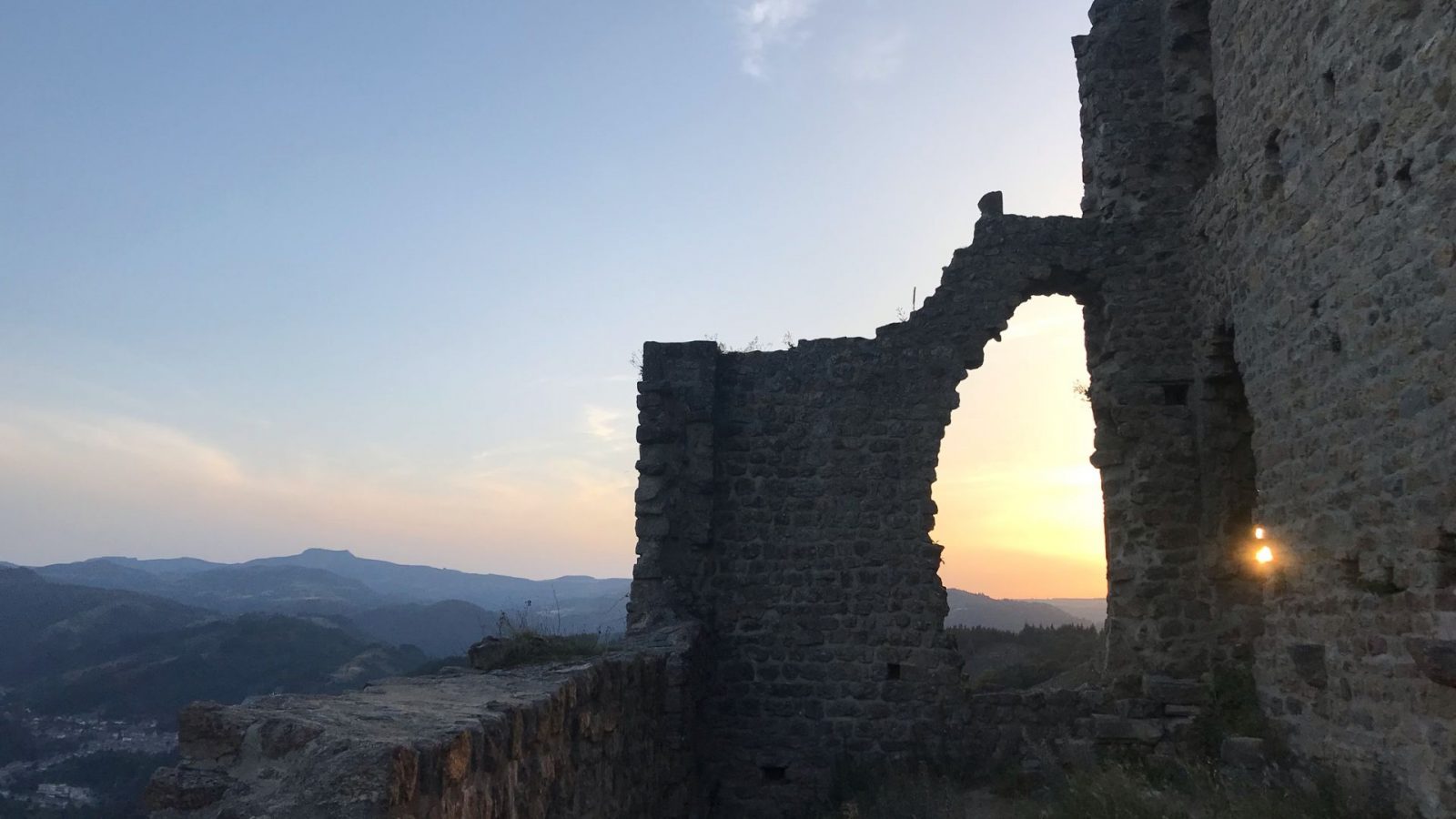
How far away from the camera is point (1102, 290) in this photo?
888 centimetres

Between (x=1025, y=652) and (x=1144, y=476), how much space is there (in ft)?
33.1

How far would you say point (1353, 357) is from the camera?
18.9 feet

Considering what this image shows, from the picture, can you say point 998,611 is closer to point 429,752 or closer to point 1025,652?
point 1025,652

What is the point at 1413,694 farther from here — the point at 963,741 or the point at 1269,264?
the point at 963,741

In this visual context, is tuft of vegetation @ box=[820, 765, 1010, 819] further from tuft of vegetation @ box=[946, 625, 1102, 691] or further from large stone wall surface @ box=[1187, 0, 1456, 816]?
tuft of vegetation @ box=[946, 625, 1102, 691]

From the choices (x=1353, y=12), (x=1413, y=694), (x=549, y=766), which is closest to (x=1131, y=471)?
(x=1413, y=694)

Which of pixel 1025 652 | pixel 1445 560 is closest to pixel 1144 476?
pixel 1445 560

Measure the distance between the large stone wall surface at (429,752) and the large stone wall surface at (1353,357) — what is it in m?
4.55

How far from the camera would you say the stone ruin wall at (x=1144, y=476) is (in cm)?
509

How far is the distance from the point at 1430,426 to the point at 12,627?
52.5m

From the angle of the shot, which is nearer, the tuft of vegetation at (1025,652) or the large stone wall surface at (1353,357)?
the large stone wall surface at (1353,357)

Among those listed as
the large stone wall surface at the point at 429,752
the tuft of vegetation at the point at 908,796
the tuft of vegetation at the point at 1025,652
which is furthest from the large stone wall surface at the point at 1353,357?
the tuft of vegetation at the point at 1025,652

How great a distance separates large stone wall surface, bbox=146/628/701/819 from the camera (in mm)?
3139

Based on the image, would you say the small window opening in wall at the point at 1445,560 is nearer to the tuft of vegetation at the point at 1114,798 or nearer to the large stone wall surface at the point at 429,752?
the tuft of vegetation at the point at 1114,798
